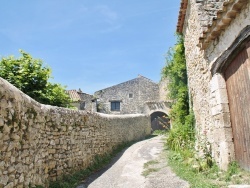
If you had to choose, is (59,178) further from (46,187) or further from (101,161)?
(101,161)

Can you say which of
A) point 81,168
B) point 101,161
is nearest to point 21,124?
point 81,168

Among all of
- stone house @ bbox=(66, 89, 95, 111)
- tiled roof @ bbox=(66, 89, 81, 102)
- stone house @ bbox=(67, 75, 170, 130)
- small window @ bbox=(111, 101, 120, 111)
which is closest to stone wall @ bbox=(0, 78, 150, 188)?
tiled roof @ bbox=(66, 89, 81, 102)

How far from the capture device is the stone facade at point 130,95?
30.6 meters

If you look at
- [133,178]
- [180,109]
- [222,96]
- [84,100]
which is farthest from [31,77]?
[84,100]

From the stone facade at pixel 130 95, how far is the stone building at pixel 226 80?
24.0 meters

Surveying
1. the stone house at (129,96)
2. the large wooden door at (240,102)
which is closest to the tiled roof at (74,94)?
the stone house at (129,96)

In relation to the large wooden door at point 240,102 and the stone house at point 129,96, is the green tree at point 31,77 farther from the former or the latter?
the stone house at point 129,96

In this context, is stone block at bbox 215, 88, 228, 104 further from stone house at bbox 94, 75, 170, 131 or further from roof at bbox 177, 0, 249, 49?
stone house at bbox 94, 75, 170, 131

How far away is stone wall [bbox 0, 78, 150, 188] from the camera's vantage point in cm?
353

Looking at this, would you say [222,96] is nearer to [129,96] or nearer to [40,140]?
[40,140]

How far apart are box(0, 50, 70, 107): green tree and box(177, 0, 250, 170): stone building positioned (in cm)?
544

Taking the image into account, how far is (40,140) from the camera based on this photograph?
4965 mm

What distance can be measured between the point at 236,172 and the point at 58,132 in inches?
154

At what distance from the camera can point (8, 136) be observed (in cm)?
356
